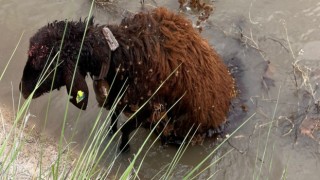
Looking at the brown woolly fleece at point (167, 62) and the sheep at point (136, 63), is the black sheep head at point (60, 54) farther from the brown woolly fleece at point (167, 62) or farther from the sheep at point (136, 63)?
the brown woolly fleece at point (167, 62)

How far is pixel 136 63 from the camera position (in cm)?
398

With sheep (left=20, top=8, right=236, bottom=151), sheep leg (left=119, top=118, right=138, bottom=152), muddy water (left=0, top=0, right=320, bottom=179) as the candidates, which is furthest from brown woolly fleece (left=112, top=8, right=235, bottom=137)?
muddy water (left=0, top=0, right=320, bottom=179)

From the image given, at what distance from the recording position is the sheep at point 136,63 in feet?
12.6

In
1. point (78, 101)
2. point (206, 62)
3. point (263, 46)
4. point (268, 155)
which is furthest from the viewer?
point (263, 46)

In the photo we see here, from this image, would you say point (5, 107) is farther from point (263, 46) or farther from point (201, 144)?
point (263, 46)

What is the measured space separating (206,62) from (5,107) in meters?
2.34

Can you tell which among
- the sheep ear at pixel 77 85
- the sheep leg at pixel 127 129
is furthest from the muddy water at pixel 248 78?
the sheep ear at pixel 77 85

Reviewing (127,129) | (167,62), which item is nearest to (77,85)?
(167,62)

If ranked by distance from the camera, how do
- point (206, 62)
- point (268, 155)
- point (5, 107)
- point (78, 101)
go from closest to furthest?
point (78, 101), point (206, 62), point (268, 155), point (5, 107)

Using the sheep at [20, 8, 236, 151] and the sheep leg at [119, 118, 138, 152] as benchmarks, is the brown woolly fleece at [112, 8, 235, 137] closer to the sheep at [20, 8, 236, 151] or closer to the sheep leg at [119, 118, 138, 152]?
the sheep at [20, 8, 236, 151]

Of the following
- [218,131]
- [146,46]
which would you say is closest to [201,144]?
[218,131]

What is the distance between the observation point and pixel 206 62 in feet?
13.8

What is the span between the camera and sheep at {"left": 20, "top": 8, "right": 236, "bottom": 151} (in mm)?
3826

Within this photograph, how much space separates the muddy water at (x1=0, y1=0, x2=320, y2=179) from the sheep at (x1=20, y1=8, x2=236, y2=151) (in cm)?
→ 68
